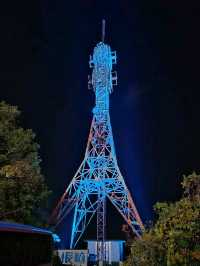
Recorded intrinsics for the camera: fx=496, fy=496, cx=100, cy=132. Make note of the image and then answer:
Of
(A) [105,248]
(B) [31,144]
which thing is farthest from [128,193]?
(B) [31,144]

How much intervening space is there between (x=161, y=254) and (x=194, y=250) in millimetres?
1836

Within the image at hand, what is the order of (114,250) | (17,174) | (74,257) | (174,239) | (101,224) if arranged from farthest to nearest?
(101,224) → (114,250) → (74,257) → (17,174) → (174,239)

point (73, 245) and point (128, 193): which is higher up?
point (128, 193)

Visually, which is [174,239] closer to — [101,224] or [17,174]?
[17,174]

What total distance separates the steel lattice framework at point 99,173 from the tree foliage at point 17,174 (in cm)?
1640

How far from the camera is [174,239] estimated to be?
39.6 feet

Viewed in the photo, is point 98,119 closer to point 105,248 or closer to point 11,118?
point 105,248

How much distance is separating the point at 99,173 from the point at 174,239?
2587cm

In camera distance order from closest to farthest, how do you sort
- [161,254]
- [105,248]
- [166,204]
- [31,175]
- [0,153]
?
[161,254]
[166,204]
[31,175]
[0,153]
[105,248]

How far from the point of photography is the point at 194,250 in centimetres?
1198

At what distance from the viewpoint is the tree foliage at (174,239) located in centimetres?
1197

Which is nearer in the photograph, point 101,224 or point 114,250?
point 114,250

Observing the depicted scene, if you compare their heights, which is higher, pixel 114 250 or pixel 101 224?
pixel 101 224

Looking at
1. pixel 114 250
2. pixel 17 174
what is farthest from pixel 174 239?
pixel 114 250
